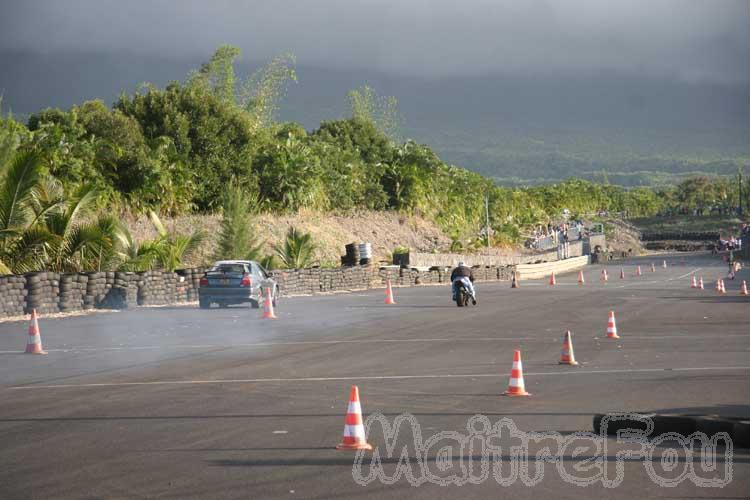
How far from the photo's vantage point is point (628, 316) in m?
Answer: 31.2

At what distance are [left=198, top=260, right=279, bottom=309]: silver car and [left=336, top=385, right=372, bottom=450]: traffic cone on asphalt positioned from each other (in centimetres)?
2245

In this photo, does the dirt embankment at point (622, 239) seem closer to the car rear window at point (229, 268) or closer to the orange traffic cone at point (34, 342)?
the car rear window at point (229, 268)

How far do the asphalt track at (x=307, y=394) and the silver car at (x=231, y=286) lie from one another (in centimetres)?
245

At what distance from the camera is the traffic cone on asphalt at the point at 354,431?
9.69 meters

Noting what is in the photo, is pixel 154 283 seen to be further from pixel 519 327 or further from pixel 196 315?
pixel 519 327

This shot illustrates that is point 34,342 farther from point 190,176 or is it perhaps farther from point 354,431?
point 190,176

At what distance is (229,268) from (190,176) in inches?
1023

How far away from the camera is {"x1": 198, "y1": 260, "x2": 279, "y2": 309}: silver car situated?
32219 millimetres

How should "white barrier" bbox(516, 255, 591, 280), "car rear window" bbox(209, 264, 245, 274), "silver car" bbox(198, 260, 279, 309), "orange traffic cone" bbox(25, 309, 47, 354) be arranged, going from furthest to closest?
"white barrier" bbox(516, 255, 591, 280), "car rear window" bbox(209, 264, 245, 274), "silver car" bbox(198, 260, 279, 309), "orange traffic cone" bbox(25, 309, 47, 354)

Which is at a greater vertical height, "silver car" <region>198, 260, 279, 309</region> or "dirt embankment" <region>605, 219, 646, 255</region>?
"dirt embankment" <region>605, 219, 646, 255</region>

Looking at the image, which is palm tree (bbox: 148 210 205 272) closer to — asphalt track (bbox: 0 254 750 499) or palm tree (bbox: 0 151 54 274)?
palm tree (bbox: 0 151 54 274)

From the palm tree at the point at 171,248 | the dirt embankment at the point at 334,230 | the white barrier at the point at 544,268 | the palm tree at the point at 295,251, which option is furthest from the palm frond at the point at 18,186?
the white barrier at the point at 544,268

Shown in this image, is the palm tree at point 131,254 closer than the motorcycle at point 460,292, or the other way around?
the motorcycle at point 460,292

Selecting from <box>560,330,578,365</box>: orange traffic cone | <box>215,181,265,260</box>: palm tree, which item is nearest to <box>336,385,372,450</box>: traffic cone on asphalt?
<box>560,330,578,365</box>: orange traffic cone
